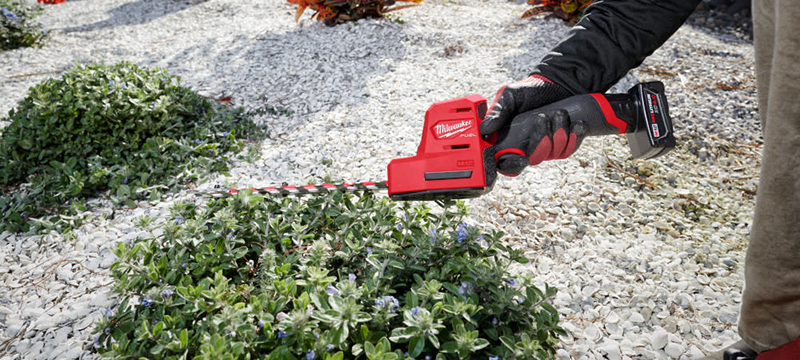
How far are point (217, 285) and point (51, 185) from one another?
2094mm

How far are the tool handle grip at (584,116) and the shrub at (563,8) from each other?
11.0ft

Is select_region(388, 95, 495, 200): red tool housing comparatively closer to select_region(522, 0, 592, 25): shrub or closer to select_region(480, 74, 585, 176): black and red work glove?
select_region(480, 74, 585, 176): black and red work glove

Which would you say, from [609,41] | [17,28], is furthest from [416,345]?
[17,28]

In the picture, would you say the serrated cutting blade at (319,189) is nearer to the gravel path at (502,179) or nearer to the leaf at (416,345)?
the gravel path at (502,179)

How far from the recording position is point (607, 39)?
6.49ft

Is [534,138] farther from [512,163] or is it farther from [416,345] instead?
[416,345]

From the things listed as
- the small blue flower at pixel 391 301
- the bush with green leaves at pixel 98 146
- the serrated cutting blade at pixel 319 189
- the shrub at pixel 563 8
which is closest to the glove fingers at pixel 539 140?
the serrated cutting blade at pixel 319 189

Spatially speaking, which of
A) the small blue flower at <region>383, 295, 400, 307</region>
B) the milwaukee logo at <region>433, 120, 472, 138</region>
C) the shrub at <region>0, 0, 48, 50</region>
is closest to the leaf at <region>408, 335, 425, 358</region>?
the small blue flower at <region>383, 295, 400, 307</region>

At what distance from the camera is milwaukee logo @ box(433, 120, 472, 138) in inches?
72.3

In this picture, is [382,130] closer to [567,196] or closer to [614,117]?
[567,196]

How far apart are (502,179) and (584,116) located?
0.75m

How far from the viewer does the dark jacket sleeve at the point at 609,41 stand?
188 cm

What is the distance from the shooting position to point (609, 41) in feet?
6.49

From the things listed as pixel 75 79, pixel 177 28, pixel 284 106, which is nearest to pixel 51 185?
pixel 75 79
